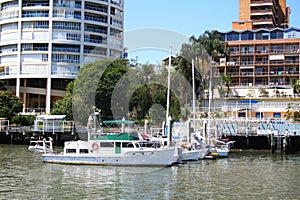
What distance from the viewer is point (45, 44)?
385 ft

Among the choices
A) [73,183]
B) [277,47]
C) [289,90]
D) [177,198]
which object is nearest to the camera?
[177,198]

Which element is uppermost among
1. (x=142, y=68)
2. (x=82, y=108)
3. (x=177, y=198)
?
(x=142, y=68)

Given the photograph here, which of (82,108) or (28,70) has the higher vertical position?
(28,70)

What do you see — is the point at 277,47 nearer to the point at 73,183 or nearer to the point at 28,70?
the point at 28,70

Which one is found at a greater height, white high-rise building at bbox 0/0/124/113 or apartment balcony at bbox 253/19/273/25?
apartment balcony at bbox 253/19/273/25

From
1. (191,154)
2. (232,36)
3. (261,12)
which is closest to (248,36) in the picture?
(232,36)

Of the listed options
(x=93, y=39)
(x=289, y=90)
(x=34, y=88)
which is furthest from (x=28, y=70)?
(x=289, y=90)

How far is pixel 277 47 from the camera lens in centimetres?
12938

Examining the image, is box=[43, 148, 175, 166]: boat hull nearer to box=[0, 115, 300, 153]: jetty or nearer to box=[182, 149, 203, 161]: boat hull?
box=[182, 149, 203, 161]: boat hull

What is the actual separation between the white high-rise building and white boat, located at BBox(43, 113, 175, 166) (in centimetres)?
6629

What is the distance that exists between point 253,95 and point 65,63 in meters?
46.1

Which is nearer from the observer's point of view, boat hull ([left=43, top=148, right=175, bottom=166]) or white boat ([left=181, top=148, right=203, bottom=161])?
boat hull ([left=43, top=148, right=175, bottom=166])

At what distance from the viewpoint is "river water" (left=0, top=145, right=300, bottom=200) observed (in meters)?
33.5

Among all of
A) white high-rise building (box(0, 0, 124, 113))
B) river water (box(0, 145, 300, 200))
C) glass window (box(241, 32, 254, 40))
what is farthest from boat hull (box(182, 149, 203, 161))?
glass window (box(241, 32, 254, 40))
